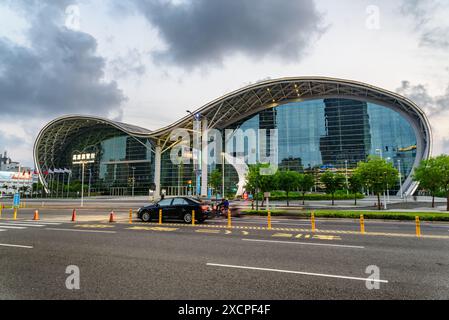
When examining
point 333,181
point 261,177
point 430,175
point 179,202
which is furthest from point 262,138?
point 179,202

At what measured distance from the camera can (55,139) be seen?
276 ft

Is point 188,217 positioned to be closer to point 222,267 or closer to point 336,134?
point 222,267

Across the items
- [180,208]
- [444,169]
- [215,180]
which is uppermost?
[444,169]

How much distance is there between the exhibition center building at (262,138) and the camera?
193ft

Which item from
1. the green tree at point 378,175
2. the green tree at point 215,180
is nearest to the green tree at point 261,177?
the green tree at point 378,175

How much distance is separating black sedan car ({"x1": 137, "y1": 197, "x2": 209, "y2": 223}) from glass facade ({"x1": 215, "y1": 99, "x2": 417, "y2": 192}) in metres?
52.6

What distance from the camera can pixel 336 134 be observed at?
63.6 meters

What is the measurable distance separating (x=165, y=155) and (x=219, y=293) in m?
70.2

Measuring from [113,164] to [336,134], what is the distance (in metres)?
62.8

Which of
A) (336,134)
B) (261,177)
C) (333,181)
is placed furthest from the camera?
(336,134)

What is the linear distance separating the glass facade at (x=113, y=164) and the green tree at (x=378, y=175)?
5549 cm

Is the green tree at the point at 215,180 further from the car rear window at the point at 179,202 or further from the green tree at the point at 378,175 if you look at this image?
the car rear window at the point at 179,202
